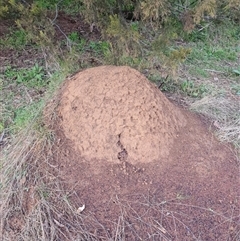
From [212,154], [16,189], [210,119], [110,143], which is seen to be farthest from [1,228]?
[210,119]

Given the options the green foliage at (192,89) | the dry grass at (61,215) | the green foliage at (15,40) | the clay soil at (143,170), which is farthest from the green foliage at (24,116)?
the green foliage at (192,89)

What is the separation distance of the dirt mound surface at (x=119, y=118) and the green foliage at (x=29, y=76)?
47.2 inches

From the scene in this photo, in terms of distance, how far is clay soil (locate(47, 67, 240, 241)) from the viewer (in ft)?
8.25

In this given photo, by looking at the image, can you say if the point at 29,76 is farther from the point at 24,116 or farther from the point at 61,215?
the point at 61,215

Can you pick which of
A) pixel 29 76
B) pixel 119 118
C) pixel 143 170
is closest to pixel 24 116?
pixel 29 76

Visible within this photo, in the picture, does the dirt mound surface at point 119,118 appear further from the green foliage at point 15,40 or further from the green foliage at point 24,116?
the green foliage at point 15,40

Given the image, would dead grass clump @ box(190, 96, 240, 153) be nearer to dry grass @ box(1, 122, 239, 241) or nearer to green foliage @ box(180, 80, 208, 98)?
green foliage @ box(180, 80, 208, 98)

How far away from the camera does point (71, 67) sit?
365 cm

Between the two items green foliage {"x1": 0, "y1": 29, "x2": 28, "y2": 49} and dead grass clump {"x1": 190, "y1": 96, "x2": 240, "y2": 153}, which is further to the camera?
green foliage {"x1": 0, "y1": 29, "x2": 28, "y2": 49}

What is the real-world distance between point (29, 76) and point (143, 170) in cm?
213

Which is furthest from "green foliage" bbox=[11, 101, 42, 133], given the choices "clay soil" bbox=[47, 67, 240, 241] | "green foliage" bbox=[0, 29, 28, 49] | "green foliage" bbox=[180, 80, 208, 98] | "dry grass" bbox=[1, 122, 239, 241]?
"green foliage" bbox=[180, 80, 208, 98]

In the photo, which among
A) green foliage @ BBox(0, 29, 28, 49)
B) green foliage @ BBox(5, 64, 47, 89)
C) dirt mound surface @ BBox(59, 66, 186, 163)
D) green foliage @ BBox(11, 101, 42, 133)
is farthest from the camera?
green foliage @ BBox(0, 29, 28, 49)

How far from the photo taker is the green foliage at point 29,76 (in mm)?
4098

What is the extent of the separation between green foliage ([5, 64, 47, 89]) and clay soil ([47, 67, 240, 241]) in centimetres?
109
